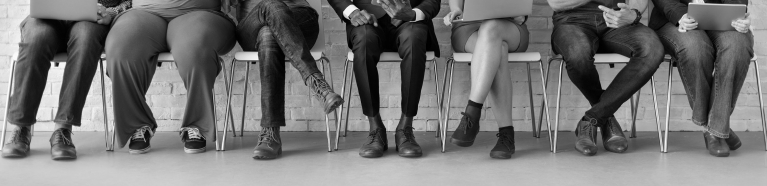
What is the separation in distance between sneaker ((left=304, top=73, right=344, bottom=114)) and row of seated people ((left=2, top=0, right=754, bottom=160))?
1 cm

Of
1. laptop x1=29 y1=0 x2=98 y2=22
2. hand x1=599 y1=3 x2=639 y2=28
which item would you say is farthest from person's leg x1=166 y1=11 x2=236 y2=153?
hand x1=599 y1=3 x2=639 y2=28

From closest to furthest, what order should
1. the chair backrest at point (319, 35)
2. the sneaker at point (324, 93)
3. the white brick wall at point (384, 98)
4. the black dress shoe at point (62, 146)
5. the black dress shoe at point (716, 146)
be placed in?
1. the sneaker at point (324, 93)
2. the black dress shoe at point (62, 146)
3. the black dress shoe at point (716, 146)
4. the chair backrest at point (319, 35)
5. the white brick wall at point (384, 98)

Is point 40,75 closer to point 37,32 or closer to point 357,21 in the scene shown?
point 37,32

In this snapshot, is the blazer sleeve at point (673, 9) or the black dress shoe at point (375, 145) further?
the blazer sleeve at point (673, 9)

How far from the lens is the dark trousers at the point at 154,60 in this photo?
304 centimetres

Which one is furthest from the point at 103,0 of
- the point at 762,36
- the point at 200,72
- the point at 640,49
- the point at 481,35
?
the point at 762,36

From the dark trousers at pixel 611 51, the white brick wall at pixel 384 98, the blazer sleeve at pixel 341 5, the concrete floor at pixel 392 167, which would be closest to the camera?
the concrete floor at pixel 392 167

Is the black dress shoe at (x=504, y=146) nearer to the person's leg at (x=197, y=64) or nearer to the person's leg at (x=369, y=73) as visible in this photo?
the person's leg at (x=369, y=73)

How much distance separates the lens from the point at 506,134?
10.1ft

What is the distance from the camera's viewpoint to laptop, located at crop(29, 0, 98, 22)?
2986 millimetres

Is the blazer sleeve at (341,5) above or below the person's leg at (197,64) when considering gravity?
above

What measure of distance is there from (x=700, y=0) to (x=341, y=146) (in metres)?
1.80

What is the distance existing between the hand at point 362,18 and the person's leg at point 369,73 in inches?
0.8

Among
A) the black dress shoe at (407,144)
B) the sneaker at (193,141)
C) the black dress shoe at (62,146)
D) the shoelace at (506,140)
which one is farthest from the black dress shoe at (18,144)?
the shoelace at (506,140)
